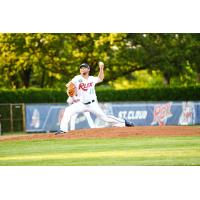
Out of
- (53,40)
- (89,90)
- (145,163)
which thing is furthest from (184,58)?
(145,163)

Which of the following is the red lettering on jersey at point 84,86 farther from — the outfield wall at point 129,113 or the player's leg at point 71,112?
the outfield wall at point 129,113

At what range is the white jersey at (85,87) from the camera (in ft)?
61.3

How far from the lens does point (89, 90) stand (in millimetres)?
18797

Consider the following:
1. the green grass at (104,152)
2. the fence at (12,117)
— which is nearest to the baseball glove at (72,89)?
the green grass at (104,152)

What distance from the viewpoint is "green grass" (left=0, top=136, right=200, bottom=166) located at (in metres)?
16.2

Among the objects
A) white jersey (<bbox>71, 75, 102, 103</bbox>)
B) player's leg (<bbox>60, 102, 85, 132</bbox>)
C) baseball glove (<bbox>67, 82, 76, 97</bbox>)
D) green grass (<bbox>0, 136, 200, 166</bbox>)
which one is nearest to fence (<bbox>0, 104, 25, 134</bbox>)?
player's leg (<bbox>60, 102, 85, 132</bbox>)

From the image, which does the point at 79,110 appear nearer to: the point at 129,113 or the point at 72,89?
the point at 72,89

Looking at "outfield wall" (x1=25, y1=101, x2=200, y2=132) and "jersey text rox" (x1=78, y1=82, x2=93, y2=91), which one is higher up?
"jersey text rox" (x1=78, y1=82, x2=93, y2=91)

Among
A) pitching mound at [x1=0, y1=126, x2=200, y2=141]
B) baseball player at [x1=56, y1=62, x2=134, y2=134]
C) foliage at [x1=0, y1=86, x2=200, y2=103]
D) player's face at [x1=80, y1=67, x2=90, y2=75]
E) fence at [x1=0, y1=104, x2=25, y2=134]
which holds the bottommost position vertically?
fence at [x1=0, y1=104, x2=25, y2=134]

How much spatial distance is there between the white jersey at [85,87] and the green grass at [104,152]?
1222mm

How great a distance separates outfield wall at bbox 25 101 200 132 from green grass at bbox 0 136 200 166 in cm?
695

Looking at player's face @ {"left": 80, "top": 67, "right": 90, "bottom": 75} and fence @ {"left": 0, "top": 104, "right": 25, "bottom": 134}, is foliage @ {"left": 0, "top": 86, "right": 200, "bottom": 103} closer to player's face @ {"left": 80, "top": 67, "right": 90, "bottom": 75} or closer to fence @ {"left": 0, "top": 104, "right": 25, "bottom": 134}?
fence @ {"left": 0, "top": 104, "right": 25, "bottom": 134}
